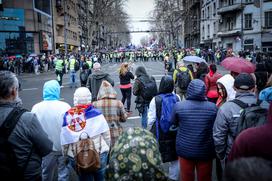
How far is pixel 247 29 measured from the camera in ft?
154

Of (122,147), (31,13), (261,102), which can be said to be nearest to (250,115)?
(261,102)

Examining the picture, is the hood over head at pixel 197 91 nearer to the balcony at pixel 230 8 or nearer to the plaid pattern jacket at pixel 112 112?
the plaid pattern jacket at pixel 112 112

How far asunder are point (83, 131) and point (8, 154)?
1.09m

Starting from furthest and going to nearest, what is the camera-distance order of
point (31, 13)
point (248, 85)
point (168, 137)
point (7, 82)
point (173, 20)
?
point (173, 20), point (31, 13), point (168, 137), point (248, 85), point (7, 82)

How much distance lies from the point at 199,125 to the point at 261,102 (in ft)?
2.68

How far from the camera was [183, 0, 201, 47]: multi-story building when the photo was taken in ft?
232

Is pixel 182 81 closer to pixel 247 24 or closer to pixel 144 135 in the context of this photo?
pixel 144 135

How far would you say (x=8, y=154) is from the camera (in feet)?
10.5

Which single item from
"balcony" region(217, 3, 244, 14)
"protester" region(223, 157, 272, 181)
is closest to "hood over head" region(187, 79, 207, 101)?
"protester" region(223, 157, 272, 181)

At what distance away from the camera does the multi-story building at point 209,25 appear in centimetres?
5712

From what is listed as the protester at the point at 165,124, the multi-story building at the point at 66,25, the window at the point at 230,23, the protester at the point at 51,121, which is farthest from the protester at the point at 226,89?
the window at the point at 230,23

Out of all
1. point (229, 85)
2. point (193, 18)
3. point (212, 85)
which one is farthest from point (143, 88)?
point (193, 18)

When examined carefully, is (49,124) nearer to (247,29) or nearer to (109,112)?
(109,112)

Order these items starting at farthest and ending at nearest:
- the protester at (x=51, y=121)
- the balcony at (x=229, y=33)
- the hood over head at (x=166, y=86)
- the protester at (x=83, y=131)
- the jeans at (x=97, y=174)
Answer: the balcony at (x=229, y=33) < the hood over head at (x=166, y=86) < the protester at (x=51, y=121) < the jeans at (x=97, y=174) < the protester at (x=83, y=131)
